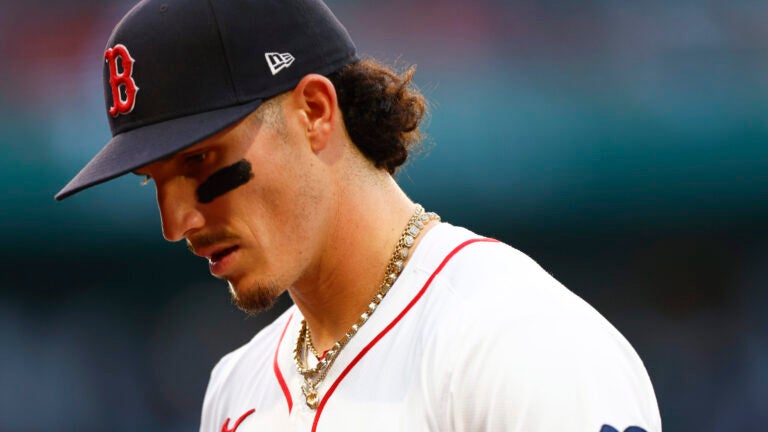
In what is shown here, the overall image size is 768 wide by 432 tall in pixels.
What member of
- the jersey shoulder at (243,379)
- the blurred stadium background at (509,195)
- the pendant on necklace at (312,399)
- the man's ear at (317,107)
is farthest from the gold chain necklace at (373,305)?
the blurred stadium background at (509,195)

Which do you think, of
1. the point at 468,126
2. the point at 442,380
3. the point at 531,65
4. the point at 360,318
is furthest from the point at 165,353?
the point at 442,380

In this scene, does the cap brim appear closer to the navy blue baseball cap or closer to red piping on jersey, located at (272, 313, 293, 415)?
the navy blue baseball cap

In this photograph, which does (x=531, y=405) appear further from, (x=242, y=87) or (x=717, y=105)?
(x=717, y=105)

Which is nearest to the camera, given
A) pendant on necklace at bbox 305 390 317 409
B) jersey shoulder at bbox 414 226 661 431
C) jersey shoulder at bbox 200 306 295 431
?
jersey shoulder at bbox 414 226 661 431

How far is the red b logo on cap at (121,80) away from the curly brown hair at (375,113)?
0.40 m

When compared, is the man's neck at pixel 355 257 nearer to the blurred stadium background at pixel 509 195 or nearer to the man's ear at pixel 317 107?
the man's ear at pixel 317 107

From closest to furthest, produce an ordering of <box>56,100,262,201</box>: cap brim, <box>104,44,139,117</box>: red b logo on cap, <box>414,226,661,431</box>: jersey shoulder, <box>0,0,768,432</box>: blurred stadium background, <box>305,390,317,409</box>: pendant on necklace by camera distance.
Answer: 1. <box>414,226,661,431</box>: jersey shoulder
2. <box>56,100,262,201</box>: cap brim
3. <box>104,44,139,117</box>: red b logo on cap
4. <box>305,390,317,409</box>: pendant on necklace
5. <box>0,0,768,432</box>: blurred stadium background

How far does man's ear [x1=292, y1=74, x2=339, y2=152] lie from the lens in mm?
1898

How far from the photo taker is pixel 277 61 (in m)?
1.85

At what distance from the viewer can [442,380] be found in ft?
5.45

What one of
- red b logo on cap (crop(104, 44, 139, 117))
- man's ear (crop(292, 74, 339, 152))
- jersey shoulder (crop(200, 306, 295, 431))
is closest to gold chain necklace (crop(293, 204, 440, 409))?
jersey shoulder (crop(200, 306, 295, 431))

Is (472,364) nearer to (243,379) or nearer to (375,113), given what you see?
(375,113)

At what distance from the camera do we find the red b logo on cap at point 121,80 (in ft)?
5.97

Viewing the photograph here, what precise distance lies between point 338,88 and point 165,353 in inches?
136
